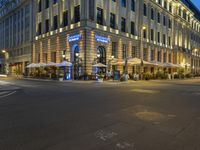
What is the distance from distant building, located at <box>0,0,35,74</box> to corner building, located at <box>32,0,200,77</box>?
189 inches

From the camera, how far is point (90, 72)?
30750mm

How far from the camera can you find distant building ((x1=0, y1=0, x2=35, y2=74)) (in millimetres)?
45781

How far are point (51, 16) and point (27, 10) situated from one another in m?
13.6

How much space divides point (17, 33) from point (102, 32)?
29.8m

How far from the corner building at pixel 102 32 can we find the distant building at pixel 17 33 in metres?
4.79

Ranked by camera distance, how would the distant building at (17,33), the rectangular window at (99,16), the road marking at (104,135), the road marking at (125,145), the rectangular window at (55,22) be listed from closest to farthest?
the road marking at (125,145), the road marking at (104,135), the rectangular window at (99,16), the rectangular window at (55,22), the distant building at (17,33)

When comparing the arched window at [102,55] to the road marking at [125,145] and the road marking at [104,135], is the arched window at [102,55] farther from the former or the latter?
the road marking at [125,145]

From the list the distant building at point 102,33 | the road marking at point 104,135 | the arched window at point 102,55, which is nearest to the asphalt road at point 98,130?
the road marking at point 104,135

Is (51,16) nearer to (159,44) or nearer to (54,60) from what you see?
(54,60)

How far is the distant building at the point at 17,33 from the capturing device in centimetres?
4578

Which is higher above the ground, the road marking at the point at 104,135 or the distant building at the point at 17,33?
the distant building at the point at 17,33

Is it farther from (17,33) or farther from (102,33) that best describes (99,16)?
(17,33)

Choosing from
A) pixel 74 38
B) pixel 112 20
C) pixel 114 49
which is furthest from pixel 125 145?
pixel 112 20

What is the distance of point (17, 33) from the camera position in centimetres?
5228
